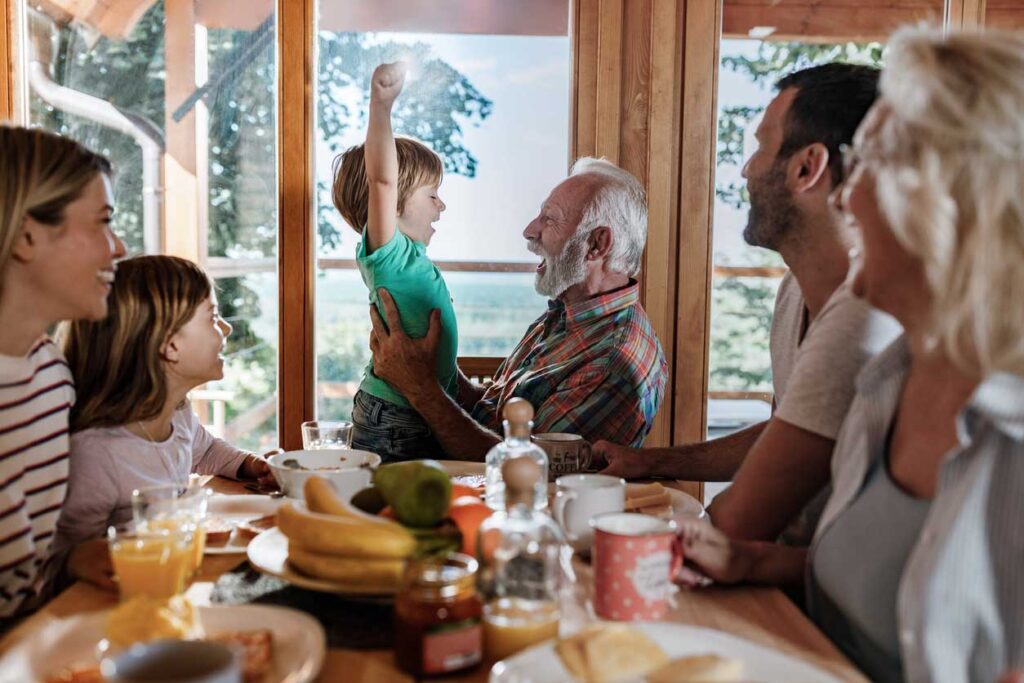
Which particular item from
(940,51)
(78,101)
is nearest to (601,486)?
(940,51)

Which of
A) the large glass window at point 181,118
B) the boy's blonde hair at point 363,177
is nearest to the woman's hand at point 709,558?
the boy's blonde hair at point 363,177

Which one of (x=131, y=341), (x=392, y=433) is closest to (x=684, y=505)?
(x=131, y=341)

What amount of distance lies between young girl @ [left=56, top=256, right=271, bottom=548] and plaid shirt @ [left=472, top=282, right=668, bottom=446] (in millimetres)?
752

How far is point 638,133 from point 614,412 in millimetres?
1001

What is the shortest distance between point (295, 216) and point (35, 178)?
59.9 inches

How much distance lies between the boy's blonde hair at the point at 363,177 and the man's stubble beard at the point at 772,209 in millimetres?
1091

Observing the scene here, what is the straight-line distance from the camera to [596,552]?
1.13 m

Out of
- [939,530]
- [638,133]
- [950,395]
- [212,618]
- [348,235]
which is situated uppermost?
[638,133]

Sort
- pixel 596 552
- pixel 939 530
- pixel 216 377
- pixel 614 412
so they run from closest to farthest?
1. pixel 939 530
2. pixel 596 552
3. pixel 216 377
4. pixel 614 412

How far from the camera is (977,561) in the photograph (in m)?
1.00

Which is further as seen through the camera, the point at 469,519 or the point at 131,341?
the point at 131,341

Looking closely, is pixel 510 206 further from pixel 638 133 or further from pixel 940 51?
pixel 940 51

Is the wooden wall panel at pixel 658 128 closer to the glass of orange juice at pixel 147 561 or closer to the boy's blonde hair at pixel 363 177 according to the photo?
the boy's blonde hair at pixel 363 177

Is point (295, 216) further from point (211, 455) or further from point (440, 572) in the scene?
point (440, 572)
